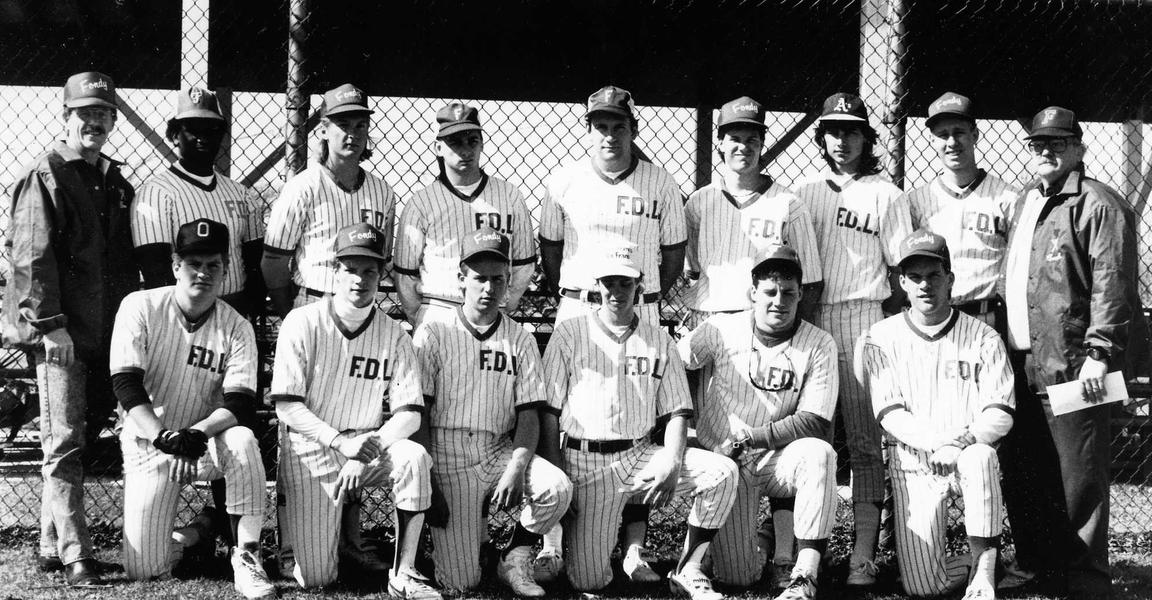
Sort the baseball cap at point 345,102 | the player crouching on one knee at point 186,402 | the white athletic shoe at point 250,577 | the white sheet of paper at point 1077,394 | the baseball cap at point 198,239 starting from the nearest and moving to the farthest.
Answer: the white athletic shoe at point 250,577 → the player crouching on one knee at point 186,402 → the baseball cap at point 198,239 → the white sheet of paper at point 1077,394 → the baseball cap at point 345,102

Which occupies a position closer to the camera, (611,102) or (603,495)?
(603,495)

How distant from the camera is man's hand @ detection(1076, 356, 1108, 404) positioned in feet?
13.0

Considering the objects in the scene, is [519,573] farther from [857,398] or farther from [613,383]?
[857,398]

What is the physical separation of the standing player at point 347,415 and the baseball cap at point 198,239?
37 centimetres

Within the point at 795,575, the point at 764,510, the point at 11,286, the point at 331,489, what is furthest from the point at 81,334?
the point at 764,510

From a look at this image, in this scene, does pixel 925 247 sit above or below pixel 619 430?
above

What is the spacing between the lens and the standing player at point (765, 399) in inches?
158

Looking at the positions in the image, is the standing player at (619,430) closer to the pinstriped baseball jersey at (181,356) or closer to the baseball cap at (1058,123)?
the pinstriped baseball jersey at (181,356)

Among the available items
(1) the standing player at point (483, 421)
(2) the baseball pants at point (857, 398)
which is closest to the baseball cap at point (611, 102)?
(1) the standing player at point (483, 421)

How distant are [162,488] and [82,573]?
16.5 inches

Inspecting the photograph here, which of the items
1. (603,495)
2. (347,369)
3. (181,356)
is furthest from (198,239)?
(603,495)

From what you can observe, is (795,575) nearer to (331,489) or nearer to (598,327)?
(598,327)

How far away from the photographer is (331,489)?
12.7 ft

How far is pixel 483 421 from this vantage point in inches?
158
